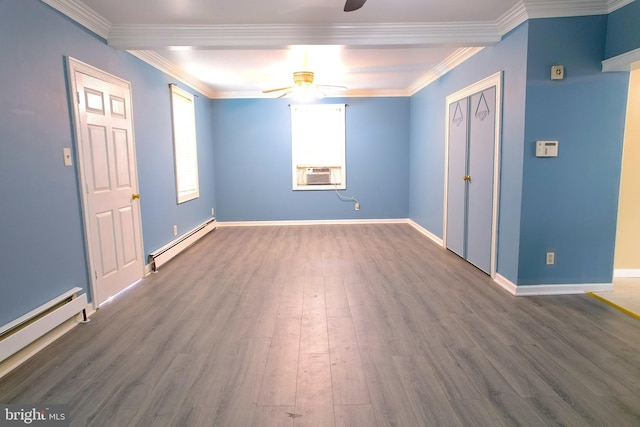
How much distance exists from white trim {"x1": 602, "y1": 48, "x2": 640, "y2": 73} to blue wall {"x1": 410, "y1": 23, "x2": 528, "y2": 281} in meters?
0.65

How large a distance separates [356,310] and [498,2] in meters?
2.81

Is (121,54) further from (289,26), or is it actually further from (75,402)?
(75,402)

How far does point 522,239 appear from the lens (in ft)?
10.7

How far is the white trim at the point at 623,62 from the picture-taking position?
109 inches

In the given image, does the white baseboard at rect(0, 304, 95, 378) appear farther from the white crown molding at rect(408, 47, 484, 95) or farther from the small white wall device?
the white crown molding at rect(408, 47, 484, 95)

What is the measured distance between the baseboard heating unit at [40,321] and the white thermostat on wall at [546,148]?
400cm

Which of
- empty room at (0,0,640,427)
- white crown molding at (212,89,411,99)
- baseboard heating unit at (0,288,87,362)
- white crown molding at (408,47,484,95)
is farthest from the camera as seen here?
white crown molding at (212,89,411,99)

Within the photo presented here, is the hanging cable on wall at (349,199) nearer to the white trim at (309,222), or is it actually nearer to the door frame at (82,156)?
the white trim at (309,222)

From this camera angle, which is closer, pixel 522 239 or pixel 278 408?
pixel 278 408

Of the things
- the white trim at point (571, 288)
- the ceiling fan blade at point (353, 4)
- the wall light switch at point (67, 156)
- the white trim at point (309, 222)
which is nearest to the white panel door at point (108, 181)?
the wall light switch at point (67, 156)

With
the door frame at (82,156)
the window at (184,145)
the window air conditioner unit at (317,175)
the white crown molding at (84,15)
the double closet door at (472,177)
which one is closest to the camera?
the white crown molding at (84,15)

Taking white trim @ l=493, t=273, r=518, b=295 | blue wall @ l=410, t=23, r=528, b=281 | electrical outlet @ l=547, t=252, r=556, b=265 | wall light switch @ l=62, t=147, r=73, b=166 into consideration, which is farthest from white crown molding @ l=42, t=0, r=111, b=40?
electrical outlet @ l=547, t=252, r=556, b=265

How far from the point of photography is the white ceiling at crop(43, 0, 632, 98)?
9.72 feet

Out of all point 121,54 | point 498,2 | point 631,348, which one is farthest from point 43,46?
point 631,348
